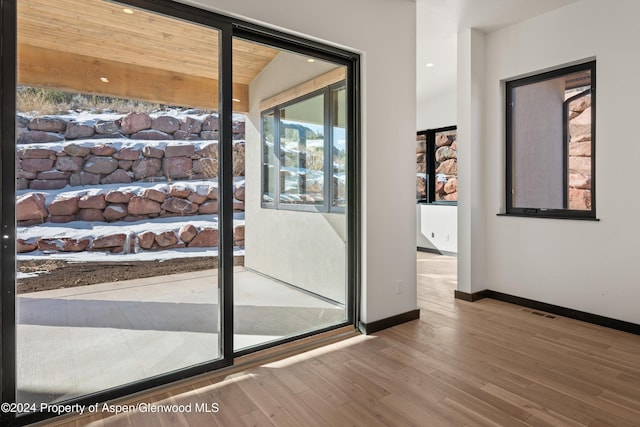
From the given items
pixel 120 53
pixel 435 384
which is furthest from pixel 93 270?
pixel 435 384

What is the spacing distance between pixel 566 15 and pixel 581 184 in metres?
1.60

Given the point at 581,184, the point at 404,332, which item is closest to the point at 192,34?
the point at 404,332

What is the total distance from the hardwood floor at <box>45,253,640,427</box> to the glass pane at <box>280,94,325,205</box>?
1347 mm

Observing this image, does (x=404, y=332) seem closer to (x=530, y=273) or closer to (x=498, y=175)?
(x=530, y=273)

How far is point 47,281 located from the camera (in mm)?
2045

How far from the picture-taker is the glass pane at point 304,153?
3.32m

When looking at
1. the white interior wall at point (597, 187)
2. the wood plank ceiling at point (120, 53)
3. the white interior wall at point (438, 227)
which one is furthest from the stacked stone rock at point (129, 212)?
the white interior wall at point (438, 227)

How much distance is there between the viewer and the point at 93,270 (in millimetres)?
2225

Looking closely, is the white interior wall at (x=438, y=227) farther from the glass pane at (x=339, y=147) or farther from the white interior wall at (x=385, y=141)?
the glass pane at (x=339, y=147)

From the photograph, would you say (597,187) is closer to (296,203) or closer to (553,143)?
(553,143)

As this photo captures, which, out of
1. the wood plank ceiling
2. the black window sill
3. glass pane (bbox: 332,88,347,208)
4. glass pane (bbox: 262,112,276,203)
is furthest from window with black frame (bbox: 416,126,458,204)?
Answer: the wood plank ceiling

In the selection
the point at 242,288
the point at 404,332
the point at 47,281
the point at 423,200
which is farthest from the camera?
the point at 423,200

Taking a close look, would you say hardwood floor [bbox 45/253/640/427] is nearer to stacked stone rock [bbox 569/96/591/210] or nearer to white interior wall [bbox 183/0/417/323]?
white interior wall [bbox 183/0/417/323]

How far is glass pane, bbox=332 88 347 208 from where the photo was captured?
10.6ft
